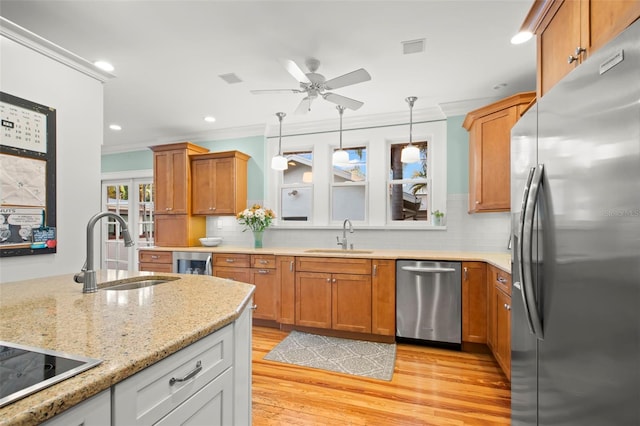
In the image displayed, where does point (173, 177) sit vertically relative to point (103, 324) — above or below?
above

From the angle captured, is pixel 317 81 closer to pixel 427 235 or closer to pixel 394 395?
pixel 427 235

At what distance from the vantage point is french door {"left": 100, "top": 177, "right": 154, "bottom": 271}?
5.28m

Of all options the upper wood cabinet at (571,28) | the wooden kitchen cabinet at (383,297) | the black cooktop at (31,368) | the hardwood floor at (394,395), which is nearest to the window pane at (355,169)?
the wooden kitchen cabinet at (383,297)

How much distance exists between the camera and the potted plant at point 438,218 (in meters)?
3.68

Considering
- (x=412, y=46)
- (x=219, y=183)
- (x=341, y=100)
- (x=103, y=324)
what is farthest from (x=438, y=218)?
(x=103, y=324)

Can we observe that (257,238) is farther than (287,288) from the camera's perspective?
Yes

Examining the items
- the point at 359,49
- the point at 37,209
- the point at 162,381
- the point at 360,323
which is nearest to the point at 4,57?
the point at 37,209

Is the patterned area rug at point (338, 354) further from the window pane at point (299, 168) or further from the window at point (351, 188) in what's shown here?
the window pane at point (299, 168)

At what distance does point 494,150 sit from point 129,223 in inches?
223

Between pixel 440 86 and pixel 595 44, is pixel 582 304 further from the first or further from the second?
pixel 440 86

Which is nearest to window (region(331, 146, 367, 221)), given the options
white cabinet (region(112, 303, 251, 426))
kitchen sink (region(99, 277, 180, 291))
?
kitchen sink (region(99, 277, 180, 291))

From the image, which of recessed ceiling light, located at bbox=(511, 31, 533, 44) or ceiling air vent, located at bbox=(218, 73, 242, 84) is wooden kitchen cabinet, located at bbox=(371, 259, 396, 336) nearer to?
recessed ceiling light, located at bbox=(511, 31, 533, 44)

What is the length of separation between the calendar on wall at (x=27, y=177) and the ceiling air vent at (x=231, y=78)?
1453mm

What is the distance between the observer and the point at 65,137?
1.96 m
